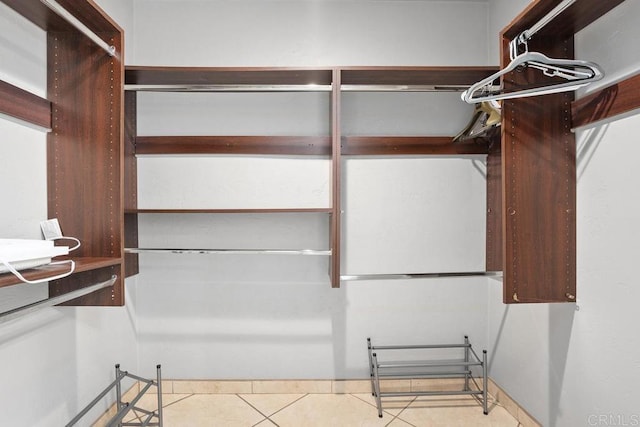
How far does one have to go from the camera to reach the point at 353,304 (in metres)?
2.05

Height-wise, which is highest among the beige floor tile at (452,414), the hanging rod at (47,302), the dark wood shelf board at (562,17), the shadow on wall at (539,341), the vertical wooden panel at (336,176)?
the dark wood shelf board at (562,17)

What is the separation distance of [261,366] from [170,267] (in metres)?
0.82

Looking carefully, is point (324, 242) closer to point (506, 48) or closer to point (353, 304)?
point (353, 304)

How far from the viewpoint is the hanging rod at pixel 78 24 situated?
1.14 metres

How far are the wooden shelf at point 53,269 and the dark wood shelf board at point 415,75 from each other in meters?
1.37

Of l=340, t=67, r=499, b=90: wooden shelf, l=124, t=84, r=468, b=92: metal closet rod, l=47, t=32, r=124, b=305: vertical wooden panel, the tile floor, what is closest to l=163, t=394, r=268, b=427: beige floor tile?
the tile floor

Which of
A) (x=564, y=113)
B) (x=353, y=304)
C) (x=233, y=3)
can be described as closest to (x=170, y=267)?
(x=353, y=304)

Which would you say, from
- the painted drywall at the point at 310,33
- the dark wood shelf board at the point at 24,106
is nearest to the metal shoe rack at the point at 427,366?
the painted drywall at the point at 310,33

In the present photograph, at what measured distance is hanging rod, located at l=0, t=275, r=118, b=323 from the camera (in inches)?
38.4

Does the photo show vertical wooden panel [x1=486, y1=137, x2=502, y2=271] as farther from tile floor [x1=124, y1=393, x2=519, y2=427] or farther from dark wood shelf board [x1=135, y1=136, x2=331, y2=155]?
dark wood shelf board [x1=135, y1=136, x2=331, y2=155]

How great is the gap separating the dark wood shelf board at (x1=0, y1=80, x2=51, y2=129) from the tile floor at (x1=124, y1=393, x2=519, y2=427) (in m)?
1.56

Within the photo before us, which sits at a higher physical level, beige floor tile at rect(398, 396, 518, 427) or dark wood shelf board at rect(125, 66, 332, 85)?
dark wood shelf board at rect(125, 66, 332, 85)

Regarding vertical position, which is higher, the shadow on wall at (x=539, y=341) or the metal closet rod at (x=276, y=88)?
the metal closet rod at (x=276, y=88)

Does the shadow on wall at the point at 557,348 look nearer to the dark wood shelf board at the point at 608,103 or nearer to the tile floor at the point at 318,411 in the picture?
the tile floor at the point at 318,411
